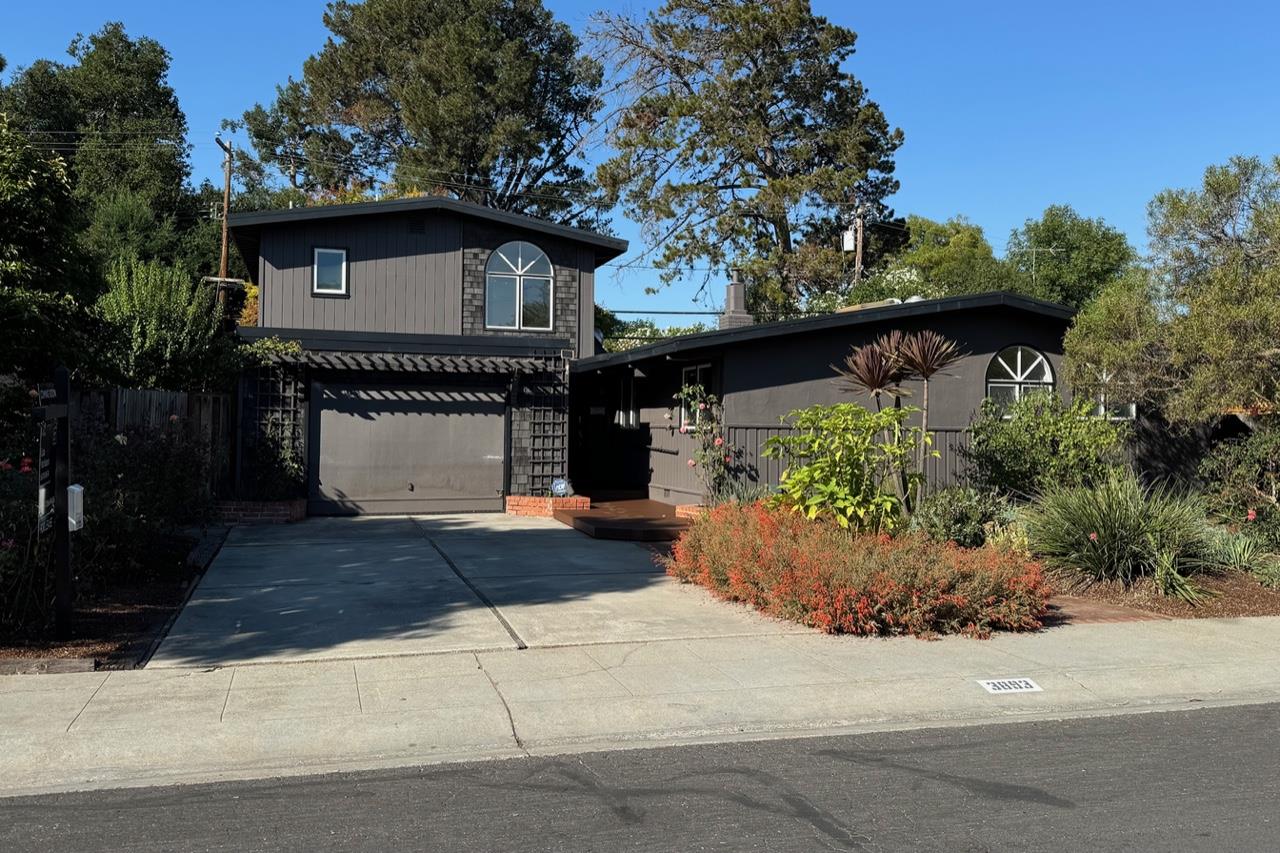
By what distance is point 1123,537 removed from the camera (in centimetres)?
1129

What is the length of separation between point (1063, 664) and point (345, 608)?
629cm

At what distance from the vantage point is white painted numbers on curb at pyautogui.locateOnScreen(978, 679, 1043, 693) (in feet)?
25.0

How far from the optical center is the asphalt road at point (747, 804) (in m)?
4.84

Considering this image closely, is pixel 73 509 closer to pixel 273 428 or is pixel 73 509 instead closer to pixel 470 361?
pixel 273 428

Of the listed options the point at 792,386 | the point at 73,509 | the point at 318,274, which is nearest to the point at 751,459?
the point at 792,386

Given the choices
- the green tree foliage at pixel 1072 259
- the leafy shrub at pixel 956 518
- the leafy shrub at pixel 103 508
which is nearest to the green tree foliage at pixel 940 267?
the green tree foliage at pixel 1072 259

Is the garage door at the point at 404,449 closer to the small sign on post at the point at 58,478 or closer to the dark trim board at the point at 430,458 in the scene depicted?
the dark trim board at the point at 430,458

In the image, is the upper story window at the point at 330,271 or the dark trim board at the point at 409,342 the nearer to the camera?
the dark trim board at the point at 409,342

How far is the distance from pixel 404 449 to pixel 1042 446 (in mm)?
10519

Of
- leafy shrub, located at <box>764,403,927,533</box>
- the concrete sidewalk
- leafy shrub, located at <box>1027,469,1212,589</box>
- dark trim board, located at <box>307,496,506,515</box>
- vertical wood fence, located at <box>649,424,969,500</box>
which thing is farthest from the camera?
dark trim board, located at <box>307,496,506,515</box>

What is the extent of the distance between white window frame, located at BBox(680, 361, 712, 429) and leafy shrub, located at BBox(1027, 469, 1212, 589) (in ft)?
22.1

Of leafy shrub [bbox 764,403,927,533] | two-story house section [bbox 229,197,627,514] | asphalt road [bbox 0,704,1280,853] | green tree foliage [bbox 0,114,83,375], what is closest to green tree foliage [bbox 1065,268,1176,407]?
leafy shrub [bbox 764,403,927,533]

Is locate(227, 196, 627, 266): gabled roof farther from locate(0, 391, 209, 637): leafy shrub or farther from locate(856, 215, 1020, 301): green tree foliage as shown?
locate(856, 215, 1020, 301): green tree foliage

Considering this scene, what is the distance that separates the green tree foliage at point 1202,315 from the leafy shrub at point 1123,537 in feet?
5.63
